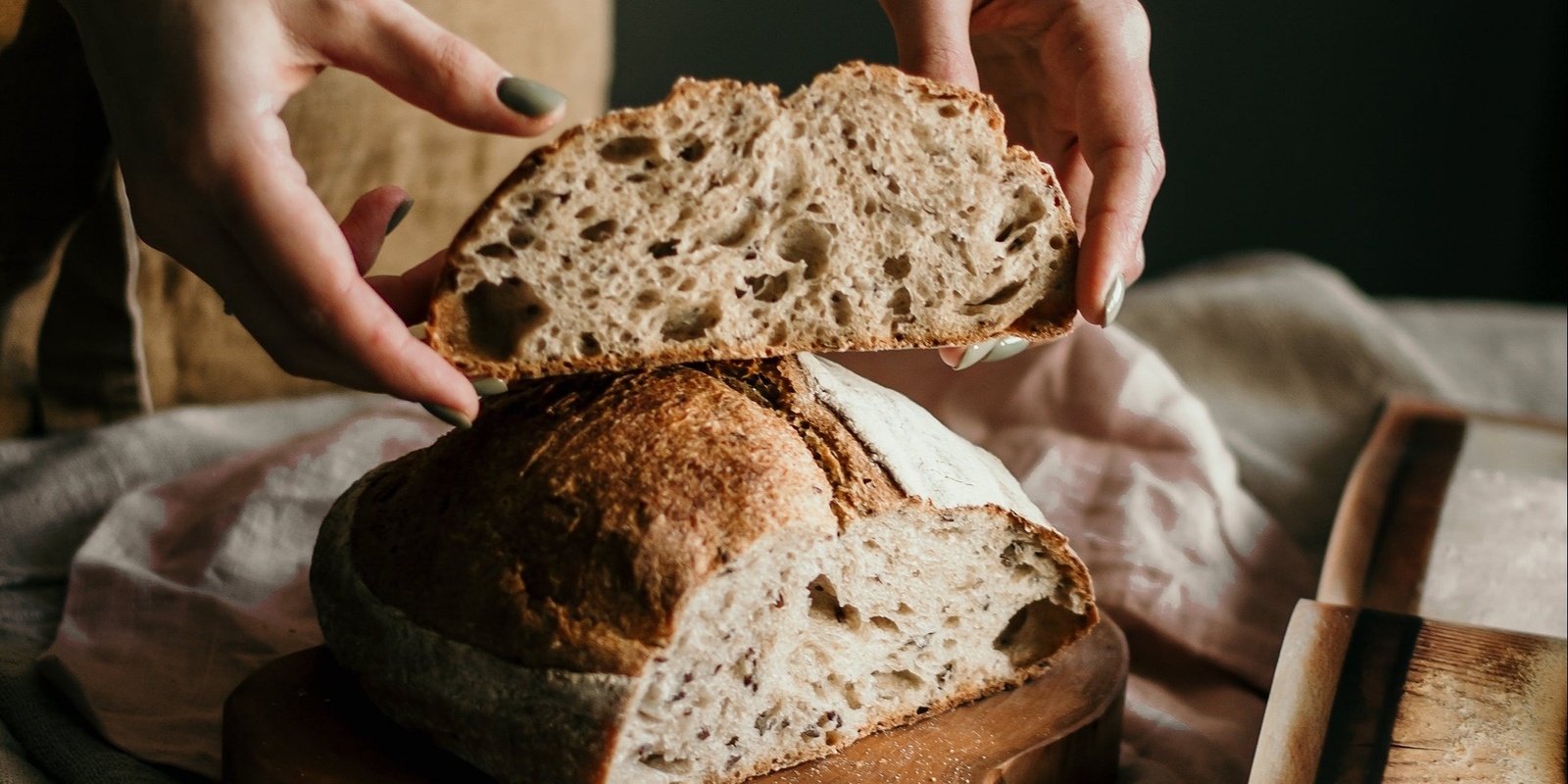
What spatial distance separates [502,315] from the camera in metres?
1.12

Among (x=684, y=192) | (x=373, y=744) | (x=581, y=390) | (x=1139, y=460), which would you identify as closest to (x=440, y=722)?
(x=373, y=744)

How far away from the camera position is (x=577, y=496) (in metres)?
Answer: 1.12

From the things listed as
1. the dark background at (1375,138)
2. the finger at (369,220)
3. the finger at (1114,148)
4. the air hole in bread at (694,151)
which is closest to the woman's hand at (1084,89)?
the finger at (1114,148)

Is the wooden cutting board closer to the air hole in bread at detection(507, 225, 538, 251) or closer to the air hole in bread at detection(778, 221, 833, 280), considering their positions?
the air hole in bread at detection(778, 221, 833, 280)

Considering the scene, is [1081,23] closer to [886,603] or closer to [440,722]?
[886,603]

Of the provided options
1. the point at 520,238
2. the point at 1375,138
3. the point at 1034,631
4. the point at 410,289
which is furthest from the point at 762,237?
the point at 1375,138

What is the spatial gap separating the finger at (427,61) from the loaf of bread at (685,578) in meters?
0.33

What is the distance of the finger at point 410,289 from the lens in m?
1.13

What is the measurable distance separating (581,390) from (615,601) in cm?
26

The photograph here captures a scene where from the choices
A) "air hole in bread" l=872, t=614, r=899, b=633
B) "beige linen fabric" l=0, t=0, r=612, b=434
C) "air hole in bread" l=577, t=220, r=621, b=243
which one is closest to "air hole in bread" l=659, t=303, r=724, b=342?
"air hole in bread" l=577, t=220, r=621, b=243

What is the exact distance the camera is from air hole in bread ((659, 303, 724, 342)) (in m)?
1.16

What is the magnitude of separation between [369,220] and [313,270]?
7.6 inches

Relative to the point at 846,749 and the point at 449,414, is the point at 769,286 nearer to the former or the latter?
the point at 449,414

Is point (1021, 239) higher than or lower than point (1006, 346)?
higher
